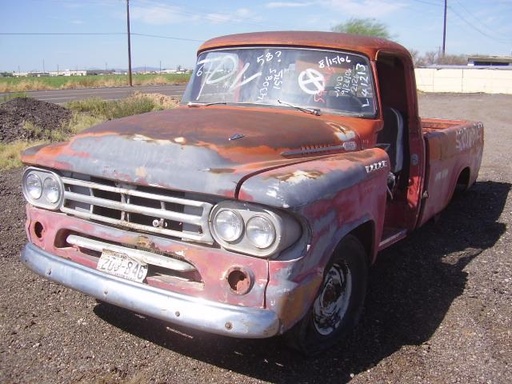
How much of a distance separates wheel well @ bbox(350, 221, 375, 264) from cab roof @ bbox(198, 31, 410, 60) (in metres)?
1.39

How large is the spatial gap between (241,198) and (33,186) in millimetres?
1586

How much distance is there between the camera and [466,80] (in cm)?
3609

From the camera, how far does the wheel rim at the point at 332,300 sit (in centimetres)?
334

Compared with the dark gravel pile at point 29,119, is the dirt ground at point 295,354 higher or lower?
lower

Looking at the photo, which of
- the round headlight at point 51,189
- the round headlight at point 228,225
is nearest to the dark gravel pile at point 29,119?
the round headlight at point 51,189

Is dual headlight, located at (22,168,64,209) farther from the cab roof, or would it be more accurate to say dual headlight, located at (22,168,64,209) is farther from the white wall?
the white wall

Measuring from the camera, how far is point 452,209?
693cm

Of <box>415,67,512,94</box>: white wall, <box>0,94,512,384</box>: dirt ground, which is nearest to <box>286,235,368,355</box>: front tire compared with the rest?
<box>0,94,512,384</box>: dirt ground

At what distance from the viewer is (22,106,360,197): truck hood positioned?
2.93 m

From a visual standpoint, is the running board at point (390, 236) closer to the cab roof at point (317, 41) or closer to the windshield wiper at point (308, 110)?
the windshield wiper at point (308, 110)

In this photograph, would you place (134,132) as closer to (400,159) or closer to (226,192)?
(226,192)

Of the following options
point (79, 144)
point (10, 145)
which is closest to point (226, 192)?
point (79, 144)

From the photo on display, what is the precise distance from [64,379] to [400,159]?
10.6 ft

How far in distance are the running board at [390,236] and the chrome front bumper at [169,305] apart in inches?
65.6
